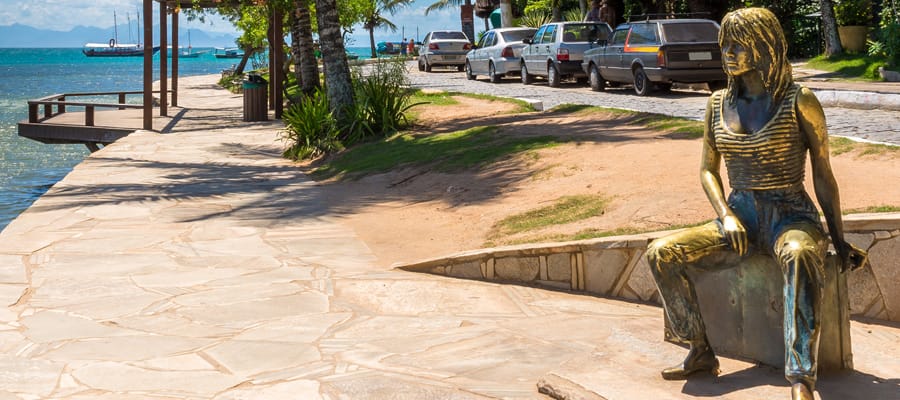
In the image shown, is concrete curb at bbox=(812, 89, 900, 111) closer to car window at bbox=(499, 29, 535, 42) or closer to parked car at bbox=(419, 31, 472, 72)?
car window at bbox=(499, 29, 535, 42)

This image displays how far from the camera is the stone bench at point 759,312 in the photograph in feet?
16.2

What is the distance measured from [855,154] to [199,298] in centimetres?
589

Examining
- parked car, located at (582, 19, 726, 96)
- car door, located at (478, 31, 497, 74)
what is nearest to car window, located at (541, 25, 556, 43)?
parked car, located at (582, 19, 726, 96)

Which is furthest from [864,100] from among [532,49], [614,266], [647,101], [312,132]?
[532,49]

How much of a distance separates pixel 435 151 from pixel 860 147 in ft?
19.8

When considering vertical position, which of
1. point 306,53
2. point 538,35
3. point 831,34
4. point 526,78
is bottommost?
point 526,78

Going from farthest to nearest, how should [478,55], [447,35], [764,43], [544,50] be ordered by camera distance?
[447,35] → [478,55] → [544,50] → [764,43]

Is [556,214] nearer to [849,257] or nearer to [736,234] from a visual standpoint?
[736,234]

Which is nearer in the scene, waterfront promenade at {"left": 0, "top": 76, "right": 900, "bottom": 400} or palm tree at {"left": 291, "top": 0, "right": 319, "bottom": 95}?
waterfront promenade at {"left": 0, "top": 76, "right": 900, "bottom": 400}

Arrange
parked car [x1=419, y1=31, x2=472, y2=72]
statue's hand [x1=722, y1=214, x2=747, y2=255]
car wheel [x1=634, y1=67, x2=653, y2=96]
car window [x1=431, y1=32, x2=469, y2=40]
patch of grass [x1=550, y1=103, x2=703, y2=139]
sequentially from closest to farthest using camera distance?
statue's hand [x1=722, y1=214, x2=747, y2=255] < patch of grass [x1=550, y1=103, x2=703, y2=139] < car wheel [x1=634, y1=67, x2=653, y2=96] < parked car [x1=419, y1=31, x2=472, y2=72] < car window [x1=431, y1=32, x2=469, y2=40]

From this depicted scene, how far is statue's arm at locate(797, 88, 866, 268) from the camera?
16.0 ft

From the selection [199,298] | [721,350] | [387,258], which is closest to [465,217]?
[387,258]

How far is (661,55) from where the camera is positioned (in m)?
21.0

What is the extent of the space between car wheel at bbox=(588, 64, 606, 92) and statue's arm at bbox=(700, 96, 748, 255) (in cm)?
1904
